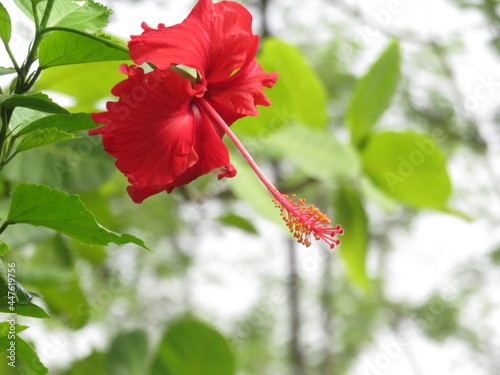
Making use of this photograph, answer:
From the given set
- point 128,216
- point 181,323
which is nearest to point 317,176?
point 181,323

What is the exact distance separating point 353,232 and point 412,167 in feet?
0.37

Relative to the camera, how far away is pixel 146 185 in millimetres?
314

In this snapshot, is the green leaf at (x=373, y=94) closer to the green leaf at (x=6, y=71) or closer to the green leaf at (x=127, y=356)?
the green leaf at (x=127, y=356)

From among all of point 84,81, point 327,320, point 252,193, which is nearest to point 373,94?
point 252,193

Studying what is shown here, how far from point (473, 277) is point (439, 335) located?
23 cm

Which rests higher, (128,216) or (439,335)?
(128,216)

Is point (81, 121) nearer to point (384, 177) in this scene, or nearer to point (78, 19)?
point (78, 19)

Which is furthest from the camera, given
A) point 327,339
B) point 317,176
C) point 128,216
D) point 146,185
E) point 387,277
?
point 387,277

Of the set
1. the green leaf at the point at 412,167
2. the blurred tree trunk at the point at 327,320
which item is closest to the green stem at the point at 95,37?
the green leaf at the point at 412,167

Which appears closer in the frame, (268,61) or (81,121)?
(81,121)

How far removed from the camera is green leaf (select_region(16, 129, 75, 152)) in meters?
0.30

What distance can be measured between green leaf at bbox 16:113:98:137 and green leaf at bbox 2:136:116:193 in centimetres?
27

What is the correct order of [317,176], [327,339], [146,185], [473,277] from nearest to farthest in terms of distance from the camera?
[146,185], [317,176], [473,277], [327,339]

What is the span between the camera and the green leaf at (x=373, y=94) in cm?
79
